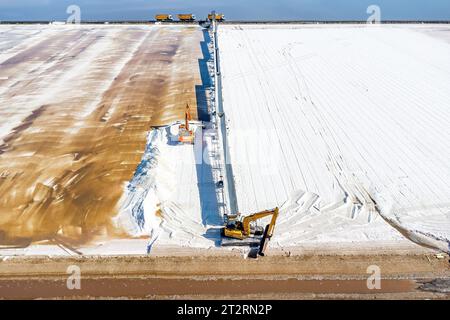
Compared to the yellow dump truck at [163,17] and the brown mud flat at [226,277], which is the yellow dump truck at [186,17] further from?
the brown mud flat at [226,277]

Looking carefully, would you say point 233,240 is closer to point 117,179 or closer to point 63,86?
point 117,179

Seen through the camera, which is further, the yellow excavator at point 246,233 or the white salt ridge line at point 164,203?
the white salt ridge line at point 164,203

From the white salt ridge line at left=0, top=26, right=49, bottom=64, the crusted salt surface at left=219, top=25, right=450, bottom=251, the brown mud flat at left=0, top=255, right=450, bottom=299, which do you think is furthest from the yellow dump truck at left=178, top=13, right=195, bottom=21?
the brown mud flat at left=0, top=255, right=450, bottom=299

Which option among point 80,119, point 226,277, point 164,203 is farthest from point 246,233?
point 80,119

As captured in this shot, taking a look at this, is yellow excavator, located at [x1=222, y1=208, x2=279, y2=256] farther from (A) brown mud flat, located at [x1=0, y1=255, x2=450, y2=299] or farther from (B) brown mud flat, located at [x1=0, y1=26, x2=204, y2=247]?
(B) brown mud flat, located at [x1=0, y1=26, x2=204, y2=247]

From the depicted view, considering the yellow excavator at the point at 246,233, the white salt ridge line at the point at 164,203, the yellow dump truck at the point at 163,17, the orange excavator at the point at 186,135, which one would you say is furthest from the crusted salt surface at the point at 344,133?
the yellow dump truck at the point at 163,17

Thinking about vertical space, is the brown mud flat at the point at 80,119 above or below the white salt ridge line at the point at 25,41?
below
